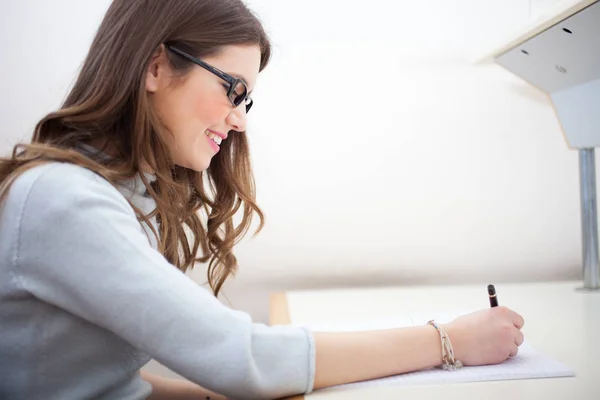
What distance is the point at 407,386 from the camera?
76 centimetres

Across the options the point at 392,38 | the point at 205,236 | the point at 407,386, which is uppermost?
the point at 392,38

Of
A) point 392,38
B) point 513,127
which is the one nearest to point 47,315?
point 392,38

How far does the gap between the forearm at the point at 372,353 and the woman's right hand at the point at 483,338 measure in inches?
1.4

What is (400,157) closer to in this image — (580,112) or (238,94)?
(580,112)

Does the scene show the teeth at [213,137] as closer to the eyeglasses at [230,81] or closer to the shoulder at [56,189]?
the eyeglasses at [230,81]

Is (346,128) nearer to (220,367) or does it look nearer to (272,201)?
(272,201)

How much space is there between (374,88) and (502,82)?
1.16 feet

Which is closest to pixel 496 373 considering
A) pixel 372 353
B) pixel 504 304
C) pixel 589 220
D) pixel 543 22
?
pixel 372 353

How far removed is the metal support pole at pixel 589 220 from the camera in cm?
150

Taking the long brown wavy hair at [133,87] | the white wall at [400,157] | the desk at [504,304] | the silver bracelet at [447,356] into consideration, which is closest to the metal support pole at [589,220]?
the desk at [504,304]

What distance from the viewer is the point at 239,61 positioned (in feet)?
3.24

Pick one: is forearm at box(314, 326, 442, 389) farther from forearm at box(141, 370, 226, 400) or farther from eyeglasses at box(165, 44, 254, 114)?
eyeglasses at box(165, 44, 254, 114)

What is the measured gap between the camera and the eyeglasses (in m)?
0.94

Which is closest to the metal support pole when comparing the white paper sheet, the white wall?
the white wall
